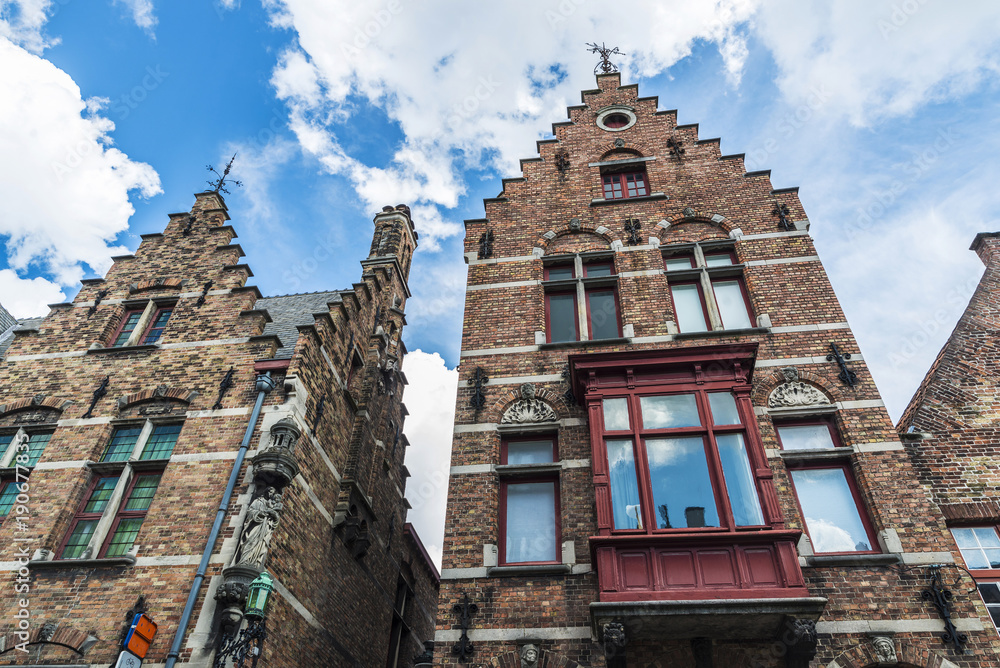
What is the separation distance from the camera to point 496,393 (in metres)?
11.4

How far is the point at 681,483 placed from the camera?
9.07m

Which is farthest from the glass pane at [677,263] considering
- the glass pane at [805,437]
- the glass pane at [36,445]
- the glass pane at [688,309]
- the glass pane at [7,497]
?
the glass pane at [7,497]

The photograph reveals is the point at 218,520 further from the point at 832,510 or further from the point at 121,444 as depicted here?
the point at 832,510

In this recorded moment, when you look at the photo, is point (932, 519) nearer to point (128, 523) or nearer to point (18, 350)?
point (128, 523)

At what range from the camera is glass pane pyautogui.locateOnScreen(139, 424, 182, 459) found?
11438mm

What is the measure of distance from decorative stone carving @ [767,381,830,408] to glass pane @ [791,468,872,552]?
1138 millimetres

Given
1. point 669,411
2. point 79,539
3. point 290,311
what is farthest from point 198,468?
point 669,411

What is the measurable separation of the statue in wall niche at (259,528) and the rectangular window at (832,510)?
804 centimetres

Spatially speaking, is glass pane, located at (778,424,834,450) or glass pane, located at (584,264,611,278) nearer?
glass pane, located at (778,424,834,450)

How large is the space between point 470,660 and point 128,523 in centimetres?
636

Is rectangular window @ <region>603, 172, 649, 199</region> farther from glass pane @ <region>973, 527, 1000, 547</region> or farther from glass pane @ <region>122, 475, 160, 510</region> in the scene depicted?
glass pane @ <region>122, 475, 160, 510</region>

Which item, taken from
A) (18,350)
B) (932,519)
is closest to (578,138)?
(932,519)

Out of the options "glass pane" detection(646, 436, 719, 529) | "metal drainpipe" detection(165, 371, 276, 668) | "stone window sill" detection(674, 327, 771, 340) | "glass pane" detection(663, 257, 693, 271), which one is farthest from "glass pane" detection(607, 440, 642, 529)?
"metal drainpipe" detection(165, 371, 276, 668)

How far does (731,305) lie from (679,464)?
431 cm
